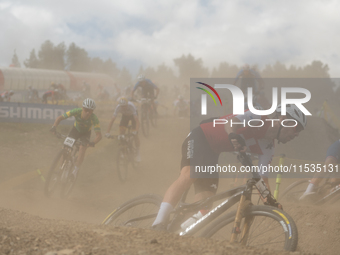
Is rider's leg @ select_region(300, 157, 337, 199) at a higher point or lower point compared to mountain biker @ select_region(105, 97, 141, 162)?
lower

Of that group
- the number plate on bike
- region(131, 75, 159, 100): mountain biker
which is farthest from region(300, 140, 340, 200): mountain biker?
region(131, 75, 159, 100): mountain biker

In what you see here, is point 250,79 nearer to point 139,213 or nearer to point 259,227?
point 139,213

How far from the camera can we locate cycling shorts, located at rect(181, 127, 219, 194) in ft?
13.6

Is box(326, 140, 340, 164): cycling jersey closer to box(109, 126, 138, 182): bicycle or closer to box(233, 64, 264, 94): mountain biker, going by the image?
box(233, 64, 264, 94): mountain biker

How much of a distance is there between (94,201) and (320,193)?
550 cm

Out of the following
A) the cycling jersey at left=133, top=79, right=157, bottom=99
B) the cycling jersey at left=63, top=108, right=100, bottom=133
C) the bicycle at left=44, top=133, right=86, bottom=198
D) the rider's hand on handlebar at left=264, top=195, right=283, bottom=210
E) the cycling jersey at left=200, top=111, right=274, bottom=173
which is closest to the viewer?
the rider's hand on handlebar at left=264, top=195, right=283, bottom=210

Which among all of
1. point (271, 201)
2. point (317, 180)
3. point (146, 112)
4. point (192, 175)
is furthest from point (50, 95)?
point (271, 201)

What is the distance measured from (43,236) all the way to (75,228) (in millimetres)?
469

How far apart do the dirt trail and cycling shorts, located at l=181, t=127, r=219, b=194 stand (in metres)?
0.99

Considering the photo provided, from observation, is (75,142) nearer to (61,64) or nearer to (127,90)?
(127,90)

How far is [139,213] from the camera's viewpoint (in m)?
4.55

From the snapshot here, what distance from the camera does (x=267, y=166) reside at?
4215mm

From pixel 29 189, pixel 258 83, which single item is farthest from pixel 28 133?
pixel 258 83

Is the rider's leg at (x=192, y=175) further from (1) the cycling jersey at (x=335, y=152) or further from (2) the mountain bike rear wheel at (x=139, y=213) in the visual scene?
(1) the cycling jersey at (x=335, y=152)
